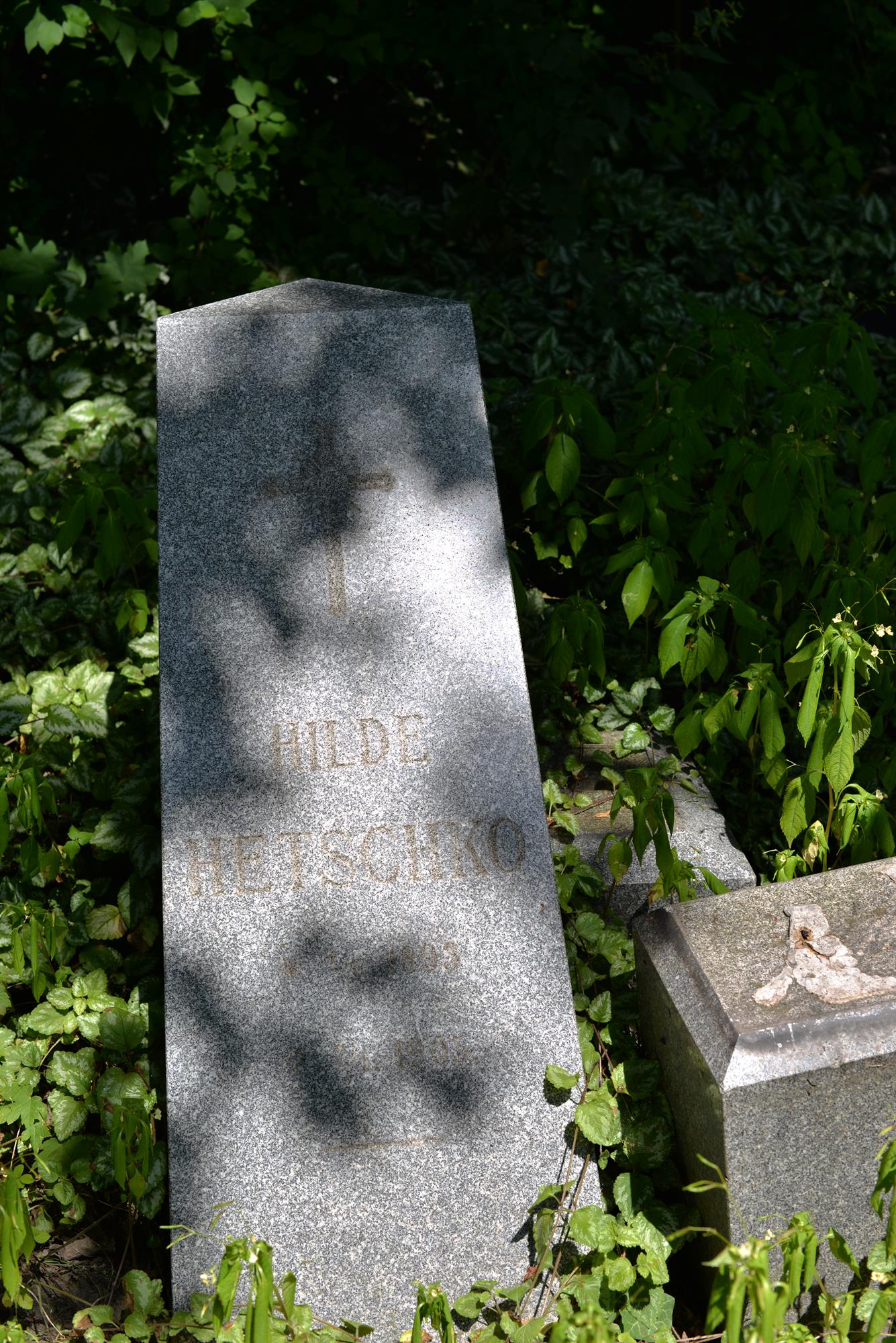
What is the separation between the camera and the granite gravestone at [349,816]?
85.3 inches

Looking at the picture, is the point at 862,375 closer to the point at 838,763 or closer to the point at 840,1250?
the point at 838,763

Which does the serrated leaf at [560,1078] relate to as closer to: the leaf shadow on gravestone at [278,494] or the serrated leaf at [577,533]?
the leaf shadow on gravestone at [278,494]

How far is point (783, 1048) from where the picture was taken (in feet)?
6.43

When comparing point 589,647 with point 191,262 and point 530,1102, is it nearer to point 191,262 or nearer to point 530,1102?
point 530,1102

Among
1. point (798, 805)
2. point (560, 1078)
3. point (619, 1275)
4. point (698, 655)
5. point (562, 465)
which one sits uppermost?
point (562, 465)

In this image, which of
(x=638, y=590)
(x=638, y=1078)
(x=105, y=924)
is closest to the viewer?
(x=638, y=1078)

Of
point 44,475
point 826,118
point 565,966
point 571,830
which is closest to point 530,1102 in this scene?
point 565,966

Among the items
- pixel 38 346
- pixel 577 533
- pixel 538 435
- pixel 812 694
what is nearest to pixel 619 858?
pixel 812 694

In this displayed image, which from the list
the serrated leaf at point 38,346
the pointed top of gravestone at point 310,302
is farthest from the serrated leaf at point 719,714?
the serrated leaf at point 38,346

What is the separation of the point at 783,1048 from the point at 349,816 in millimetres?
902

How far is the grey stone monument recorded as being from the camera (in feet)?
6.42

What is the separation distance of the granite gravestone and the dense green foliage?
0.51 feet

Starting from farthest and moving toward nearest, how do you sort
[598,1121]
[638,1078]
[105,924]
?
[105,924]
[638,1078]
[598,1121]

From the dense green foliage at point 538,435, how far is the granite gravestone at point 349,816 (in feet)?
→ 0.51
